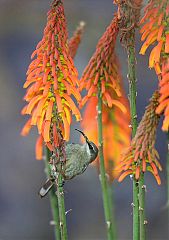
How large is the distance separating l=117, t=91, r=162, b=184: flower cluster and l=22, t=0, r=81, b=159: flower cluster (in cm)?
33

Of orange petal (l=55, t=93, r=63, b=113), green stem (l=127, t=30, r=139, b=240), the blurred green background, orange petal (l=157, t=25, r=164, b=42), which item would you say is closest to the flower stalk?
green stem (l=127, t=30, r=139, b=240)

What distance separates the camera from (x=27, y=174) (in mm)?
8750

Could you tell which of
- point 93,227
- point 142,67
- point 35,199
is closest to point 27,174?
point 35,199

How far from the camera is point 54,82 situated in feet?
10.8

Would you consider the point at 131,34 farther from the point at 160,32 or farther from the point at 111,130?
the point at 111,130

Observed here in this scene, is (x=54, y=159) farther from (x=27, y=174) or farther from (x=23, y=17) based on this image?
(x=23, y=17)

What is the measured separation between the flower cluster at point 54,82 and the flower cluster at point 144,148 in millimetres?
329

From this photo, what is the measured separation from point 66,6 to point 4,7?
34.2 inches

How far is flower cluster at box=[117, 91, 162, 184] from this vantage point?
324cm

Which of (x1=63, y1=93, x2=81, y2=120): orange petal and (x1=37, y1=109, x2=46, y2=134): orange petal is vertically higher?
(x1=63, y1=93, x2=81, y2=120): orange petal

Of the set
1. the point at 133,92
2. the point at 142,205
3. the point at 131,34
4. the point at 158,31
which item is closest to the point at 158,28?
the point at 158,31

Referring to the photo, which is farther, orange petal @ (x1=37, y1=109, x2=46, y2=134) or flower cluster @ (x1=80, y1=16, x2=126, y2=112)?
flower cluster @ (x1=80, y1=16, x2=126, y2=112)

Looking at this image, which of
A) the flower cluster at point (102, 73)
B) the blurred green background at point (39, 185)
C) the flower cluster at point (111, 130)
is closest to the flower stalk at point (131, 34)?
the flower cluster at point (102, 73)

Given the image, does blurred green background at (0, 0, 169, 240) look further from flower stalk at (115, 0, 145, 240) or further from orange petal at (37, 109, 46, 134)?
orange petal at (37, 109, 46, 134)
